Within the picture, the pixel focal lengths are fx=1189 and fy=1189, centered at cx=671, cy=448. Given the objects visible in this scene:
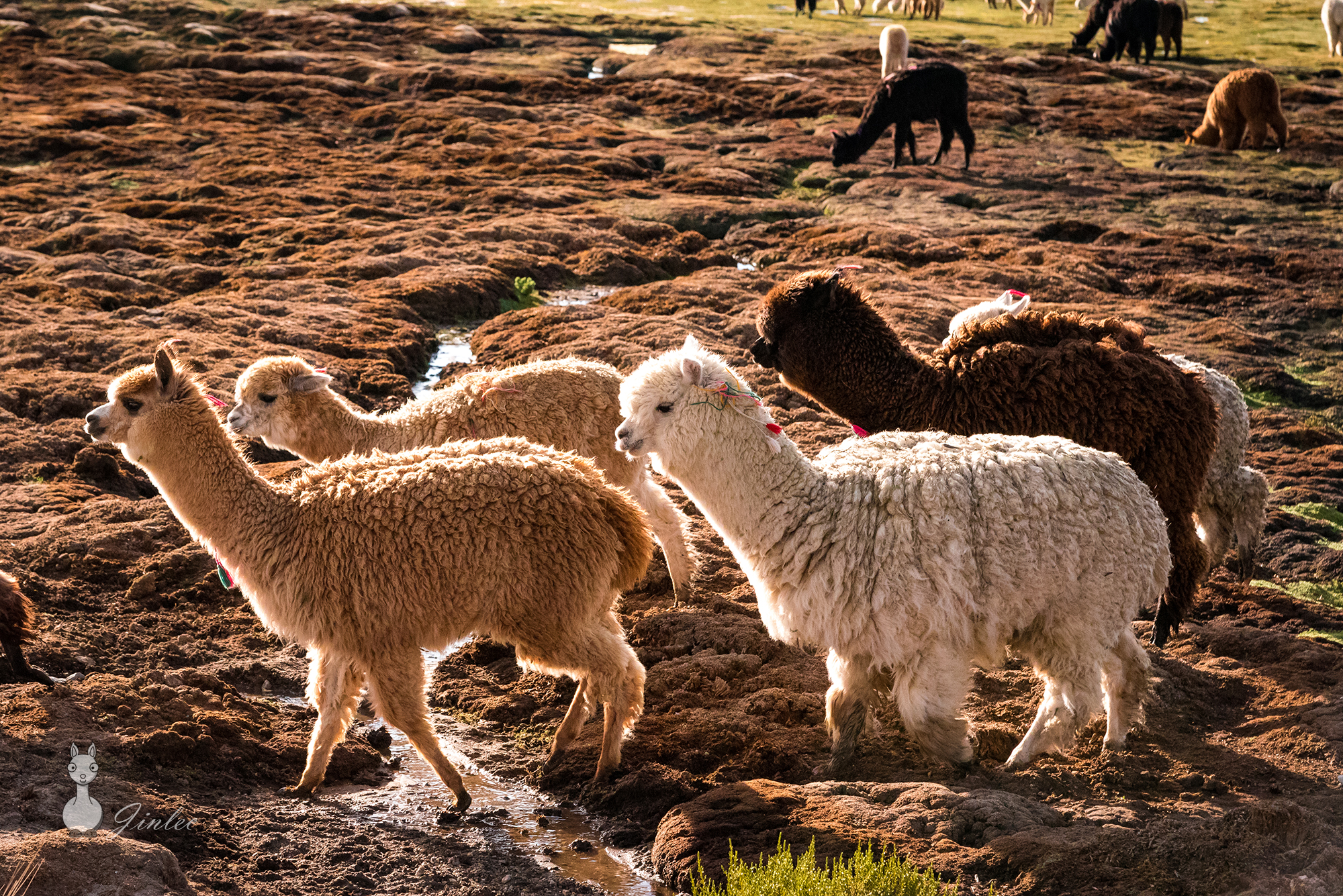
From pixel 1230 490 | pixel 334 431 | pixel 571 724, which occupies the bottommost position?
pixel 571 724

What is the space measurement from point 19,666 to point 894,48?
27.8m

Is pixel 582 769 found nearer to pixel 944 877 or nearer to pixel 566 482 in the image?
pixel 566 482

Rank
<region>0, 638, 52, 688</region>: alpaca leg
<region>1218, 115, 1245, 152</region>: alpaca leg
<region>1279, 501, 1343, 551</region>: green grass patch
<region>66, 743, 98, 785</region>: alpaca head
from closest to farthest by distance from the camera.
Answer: <region>66, 743, 98, 785</region>: alpaca head < <region>0, 638, 52, 688</region>: alpaca leg < <region>1279, 501, 1343, 551</region>: green grass patch < <region>1218, 115, 1245, 152</region>: alpaca leg

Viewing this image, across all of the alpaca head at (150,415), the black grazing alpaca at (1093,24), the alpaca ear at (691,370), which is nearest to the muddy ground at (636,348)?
the alpaca head at (150,415)

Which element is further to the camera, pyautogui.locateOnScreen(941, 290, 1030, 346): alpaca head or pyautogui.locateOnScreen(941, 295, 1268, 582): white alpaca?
pyautogui.locateOnScreen(941, 295, 1268, 582): white alpaca

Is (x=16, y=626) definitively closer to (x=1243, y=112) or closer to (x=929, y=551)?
(x=929, y=551)

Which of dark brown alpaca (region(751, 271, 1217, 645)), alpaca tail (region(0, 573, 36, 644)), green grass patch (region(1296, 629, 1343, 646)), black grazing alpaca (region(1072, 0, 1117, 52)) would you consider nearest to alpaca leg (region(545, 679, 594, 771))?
dark brown alpaca (region(751, 271, 1217, 645))

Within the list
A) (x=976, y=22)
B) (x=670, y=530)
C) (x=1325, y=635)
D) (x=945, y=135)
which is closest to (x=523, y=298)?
(x=670, y=530)

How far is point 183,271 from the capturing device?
15.6 metres

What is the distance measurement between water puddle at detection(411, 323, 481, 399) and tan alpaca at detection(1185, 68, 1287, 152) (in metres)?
18.8

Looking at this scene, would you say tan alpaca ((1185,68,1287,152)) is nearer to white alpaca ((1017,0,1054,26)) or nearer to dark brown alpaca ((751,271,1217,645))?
dark brown alpaca ((751,271,1217,645))

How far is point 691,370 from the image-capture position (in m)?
5.53

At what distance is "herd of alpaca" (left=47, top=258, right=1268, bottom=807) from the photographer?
Answer: 533 cm

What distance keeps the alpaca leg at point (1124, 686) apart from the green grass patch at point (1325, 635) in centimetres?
206
